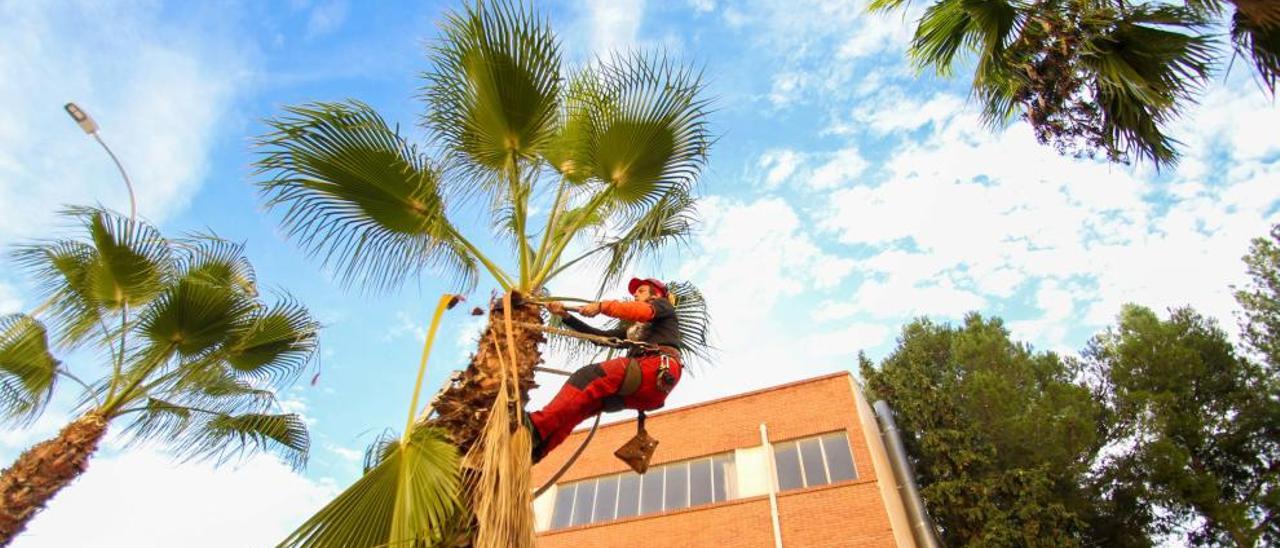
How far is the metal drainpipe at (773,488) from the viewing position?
43.0ft

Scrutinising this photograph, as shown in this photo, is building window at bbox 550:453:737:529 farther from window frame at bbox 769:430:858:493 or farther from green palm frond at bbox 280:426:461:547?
green palm frond at bbox 280:426:461:547

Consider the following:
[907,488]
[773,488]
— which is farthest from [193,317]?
[907,488]

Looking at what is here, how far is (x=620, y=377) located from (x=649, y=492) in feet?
40.3

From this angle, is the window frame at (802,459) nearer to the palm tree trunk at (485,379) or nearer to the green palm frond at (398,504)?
the palm tree trunk at (485,379)

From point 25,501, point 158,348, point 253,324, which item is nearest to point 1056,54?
point 253,324

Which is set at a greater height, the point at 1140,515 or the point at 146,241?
the point at 1140,515

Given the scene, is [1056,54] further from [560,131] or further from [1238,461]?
[1238,461]

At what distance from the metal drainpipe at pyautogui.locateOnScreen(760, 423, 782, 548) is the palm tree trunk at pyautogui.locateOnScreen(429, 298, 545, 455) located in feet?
36.5

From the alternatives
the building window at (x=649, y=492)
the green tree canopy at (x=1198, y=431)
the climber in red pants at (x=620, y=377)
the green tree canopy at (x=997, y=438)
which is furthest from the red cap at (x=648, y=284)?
the green tree canopy at (x=1198, y=431)

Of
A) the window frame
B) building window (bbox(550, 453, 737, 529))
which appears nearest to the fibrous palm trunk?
the window frame

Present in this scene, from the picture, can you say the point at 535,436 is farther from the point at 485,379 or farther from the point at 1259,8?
the point at 1259,8

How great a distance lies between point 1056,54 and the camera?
5160 millimetres

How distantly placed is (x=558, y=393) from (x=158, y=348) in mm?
4734

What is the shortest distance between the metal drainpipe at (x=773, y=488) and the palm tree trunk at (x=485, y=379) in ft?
36.5
